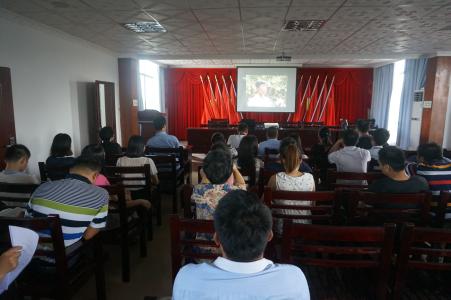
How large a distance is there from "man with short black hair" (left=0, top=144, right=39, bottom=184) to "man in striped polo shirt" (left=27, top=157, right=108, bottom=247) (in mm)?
809

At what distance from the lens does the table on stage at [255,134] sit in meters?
7.86

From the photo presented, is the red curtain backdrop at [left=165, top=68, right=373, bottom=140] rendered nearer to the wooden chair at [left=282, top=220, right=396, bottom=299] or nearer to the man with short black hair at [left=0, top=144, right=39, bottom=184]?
the man with short black hair at [left=0, top=144, right=39, bottom=184]

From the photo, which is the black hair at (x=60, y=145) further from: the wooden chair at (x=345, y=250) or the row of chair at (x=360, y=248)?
the wooden chair at (x=345, y=250)

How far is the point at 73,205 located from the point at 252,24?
3.45 metres

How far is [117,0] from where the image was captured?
313 cm

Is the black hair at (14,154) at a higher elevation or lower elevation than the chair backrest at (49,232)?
higher

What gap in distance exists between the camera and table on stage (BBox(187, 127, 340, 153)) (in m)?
7.86

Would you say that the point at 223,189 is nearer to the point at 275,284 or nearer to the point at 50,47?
the point at 275,284

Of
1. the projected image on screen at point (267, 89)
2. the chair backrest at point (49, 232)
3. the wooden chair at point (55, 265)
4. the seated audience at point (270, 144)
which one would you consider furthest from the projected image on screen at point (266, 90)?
the chair backrest at point (49, 232)

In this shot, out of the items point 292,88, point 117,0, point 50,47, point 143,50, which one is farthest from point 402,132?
point 50,47

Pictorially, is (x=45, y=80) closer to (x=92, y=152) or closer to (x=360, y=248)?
(x=92, y=152)

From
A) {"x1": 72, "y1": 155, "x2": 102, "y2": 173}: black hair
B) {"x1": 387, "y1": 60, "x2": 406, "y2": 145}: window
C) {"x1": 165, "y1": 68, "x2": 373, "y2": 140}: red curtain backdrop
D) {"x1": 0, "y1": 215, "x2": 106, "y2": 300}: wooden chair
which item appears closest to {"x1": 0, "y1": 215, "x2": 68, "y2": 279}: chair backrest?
{"x1": 0, "y1": 215, "x2": 106, "y2": 300}: wooden chair

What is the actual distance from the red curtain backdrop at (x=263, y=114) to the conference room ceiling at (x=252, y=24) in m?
3.90

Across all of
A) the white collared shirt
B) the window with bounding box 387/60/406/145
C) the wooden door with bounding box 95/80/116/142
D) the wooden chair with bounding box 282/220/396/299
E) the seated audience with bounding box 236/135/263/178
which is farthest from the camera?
the window with bounding box 387/60/406/145
